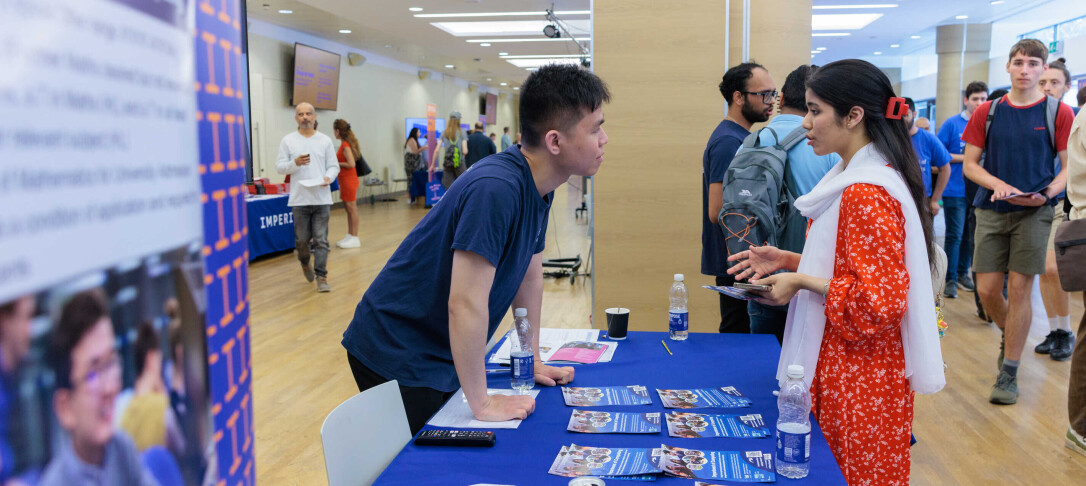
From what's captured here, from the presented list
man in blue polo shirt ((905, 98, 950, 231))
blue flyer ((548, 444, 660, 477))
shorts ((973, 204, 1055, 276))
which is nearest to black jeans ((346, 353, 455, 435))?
blue flyer ((548, 444, 660, 477))

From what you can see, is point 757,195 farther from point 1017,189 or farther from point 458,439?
point 1017,189

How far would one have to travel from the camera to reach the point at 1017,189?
3564 millimetres

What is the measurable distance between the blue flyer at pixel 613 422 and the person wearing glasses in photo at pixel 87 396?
47.0 inches

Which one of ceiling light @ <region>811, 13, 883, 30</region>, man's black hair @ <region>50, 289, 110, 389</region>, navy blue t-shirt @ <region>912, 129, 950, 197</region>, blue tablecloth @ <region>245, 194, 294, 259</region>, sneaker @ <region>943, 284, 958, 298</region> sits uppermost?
ceiling light @ <region>811, 13, 883, 30</region>

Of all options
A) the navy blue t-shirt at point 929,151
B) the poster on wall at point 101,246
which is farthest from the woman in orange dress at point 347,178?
the poster on wall at point 101,246

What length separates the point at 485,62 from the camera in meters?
17.5

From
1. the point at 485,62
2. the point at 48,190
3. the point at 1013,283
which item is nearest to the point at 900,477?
the point at 48,190

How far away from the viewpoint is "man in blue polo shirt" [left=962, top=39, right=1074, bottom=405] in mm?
3467

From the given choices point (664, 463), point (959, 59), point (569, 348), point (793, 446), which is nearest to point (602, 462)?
point (664, 463)

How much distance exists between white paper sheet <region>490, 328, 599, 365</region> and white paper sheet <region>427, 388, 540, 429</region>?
1.18 feet

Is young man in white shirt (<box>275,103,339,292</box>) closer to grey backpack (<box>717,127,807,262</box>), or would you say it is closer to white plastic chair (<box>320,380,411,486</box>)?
grey backpack (<box>717,127,807,262</box>)

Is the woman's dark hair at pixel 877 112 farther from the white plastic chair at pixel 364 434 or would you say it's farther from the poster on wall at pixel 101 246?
the poster on wall at pixel 101 246

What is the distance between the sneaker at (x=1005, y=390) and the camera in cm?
346

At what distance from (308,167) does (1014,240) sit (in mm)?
5034
